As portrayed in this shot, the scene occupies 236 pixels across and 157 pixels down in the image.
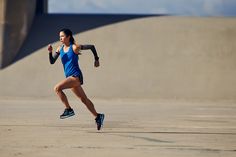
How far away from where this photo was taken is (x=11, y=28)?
2956cm

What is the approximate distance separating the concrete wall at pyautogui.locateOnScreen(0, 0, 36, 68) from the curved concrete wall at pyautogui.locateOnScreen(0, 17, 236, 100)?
88 centimetres

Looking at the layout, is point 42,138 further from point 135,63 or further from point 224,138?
point 135,63

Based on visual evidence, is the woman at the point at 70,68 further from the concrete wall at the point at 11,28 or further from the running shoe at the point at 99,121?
the concrete wall at the point at 11,28

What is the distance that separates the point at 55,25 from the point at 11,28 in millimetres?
4167

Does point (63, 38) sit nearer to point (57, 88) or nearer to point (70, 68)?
point (70, 68)

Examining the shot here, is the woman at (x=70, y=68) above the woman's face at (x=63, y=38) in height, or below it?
below

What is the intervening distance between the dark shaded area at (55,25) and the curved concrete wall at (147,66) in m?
0.87

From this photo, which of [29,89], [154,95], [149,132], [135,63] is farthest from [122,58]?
[149,132]

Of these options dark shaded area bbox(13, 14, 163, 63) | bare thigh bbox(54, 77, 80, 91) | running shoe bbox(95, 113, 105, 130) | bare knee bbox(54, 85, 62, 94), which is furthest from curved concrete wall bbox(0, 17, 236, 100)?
bare thigh bbox(54, 77, 80, 91)

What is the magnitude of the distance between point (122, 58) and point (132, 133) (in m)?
20.8

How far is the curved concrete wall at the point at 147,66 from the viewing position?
2747 cm

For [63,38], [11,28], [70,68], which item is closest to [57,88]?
[70,68]

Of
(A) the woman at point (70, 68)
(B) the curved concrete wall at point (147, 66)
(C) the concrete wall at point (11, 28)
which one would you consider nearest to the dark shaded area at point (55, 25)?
(C) the concrete wall at point (11, 28)

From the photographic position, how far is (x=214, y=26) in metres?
31.8
